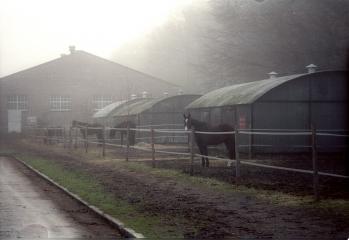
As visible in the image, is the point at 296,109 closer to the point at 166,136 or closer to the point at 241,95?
the point at 241,95

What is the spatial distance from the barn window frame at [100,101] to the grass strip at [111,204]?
33.3m

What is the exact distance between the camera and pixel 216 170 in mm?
15930

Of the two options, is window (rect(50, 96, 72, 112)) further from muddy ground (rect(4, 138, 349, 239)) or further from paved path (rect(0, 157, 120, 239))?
paved path (rect(0, 157, 120, 239))

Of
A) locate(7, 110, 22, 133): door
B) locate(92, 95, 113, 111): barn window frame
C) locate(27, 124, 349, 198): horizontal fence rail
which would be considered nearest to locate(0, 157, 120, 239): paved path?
locate(27, 124, 349, 198): horizontal fence rail

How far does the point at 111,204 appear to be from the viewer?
399 inches

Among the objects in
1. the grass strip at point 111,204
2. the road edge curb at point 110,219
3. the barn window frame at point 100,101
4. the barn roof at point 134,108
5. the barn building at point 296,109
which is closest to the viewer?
the road edge curb at point 110,219

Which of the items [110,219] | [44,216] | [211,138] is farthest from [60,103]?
[110,219]

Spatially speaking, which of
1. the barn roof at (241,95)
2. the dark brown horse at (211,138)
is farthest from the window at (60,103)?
the dark brown horse at (211,138)

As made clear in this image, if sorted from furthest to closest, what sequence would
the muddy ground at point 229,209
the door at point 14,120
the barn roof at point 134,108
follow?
the door at point 14,120 < the barn roof at point 134,108 < the muddy ground at point 229,209

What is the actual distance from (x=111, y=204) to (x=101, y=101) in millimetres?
41508

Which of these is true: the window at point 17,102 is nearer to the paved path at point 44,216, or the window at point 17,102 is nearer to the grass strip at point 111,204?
the grass strip at point 111,204

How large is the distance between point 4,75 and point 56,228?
4424 cm

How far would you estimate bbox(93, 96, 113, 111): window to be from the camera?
50812 millimetres

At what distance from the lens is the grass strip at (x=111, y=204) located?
768 centimetres
